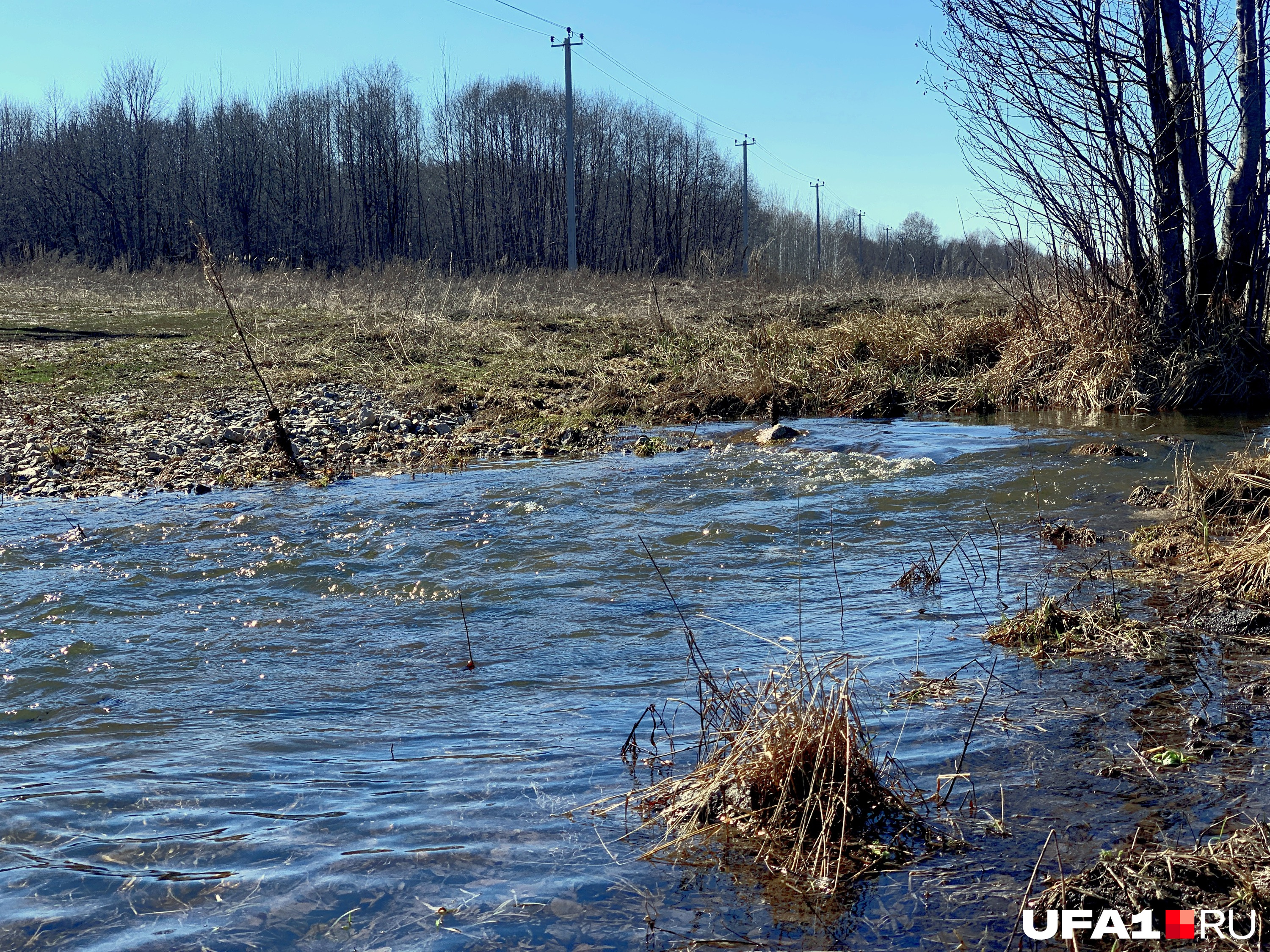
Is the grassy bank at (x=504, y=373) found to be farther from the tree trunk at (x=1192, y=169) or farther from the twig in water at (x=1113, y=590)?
the twig in water at (x=1113, y=590)

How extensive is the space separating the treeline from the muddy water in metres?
40.6

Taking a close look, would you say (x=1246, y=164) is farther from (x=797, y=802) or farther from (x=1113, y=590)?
(x=797, y=802)

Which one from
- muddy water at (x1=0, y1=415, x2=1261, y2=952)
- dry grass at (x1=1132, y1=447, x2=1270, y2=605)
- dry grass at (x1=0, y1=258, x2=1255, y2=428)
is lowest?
muddy water at (x1=0, y1=415, x2=1261, y2=952)

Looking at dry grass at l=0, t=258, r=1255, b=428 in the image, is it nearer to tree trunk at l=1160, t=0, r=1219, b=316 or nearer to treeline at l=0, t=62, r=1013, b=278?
tree trunk at l=1160, t=0, r=1219, b=316

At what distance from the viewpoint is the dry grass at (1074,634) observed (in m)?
4.43

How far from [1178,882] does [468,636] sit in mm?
3258

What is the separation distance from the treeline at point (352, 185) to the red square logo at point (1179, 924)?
45.9 metres

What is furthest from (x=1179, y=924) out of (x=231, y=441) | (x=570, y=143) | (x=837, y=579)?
(x=570, y=143)

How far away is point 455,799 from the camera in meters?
3.29

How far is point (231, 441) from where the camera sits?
10.4m

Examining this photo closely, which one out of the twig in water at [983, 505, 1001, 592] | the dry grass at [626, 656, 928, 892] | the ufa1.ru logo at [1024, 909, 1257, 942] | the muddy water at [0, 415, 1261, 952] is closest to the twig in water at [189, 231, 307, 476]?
the muddy water at [0, 415, 1261, 952]

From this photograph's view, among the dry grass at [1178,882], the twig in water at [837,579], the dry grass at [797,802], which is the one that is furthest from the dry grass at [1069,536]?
the dry grass at [1178,882]

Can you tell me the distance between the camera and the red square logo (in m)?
2.30

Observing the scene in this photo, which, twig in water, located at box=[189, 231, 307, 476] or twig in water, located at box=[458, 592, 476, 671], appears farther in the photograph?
twig in water, located at box=[189, 231, 307, 476]
